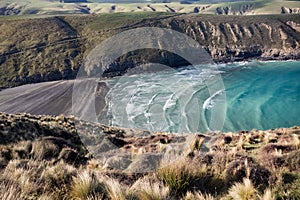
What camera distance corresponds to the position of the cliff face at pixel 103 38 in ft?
276

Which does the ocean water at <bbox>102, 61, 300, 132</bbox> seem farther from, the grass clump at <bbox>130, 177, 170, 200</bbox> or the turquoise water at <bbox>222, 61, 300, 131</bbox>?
the grass clump at <bbox>130, 177, 170, 200</bbox>

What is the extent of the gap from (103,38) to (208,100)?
64309 mm

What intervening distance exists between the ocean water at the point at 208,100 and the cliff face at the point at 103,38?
1909 cm

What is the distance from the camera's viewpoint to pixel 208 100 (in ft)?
165

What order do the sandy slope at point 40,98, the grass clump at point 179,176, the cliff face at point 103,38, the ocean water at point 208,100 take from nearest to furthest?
the grass clump at point 179,176 < the ocean water at point 208,100 < the sandy slope at point 40,98 < the cliff face at point 103,38

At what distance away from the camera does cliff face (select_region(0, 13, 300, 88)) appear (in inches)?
3310

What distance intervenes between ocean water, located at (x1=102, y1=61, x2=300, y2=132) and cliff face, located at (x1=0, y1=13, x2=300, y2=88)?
19.1 meters

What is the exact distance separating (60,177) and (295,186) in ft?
17.0

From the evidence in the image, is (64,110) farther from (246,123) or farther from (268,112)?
(268,112)

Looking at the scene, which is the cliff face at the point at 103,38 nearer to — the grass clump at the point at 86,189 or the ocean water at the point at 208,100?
the ocean water at the point at 208,100

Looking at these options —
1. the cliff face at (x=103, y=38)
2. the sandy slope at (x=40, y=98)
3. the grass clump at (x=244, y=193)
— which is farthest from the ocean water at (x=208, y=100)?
the grass clump at (x=244, y=193)

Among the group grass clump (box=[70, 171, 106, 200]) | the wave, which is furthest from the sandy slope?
grass clump (box=[70, 171, 106, 200])

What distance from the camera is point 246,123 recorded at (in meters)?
41.2

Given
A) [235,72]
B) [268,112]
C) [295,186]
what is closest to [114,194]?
[295,186]
